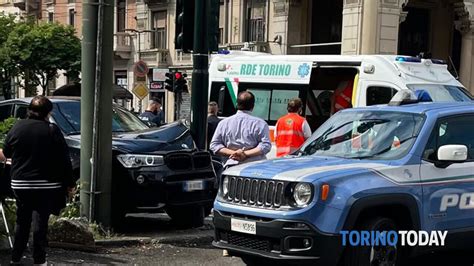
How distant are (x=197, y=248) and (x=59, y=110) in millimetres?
2924

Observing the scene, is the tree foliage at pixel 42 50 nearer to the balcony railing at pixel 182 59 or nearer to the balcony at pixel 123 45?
the balcony at pixel 123 45

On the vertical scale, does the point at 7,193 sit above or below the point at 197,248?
above

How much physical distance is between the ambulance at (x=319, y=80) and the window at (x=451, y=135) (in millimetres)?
5947

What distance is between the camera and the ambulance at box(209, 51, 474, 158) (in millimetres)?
13266

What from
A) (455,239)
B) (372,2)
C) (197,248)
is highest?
(372,2)

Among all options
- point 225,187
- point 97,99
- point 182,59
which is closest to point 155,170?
point 97,99

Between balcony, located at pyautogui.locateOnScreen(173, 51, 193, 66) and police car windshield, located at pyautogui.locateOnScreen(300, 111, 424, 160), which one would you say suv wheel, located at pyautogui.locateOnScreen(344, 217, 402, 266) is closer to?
police car windshield, located at pyautogui.locateOnScreen(300, 111, 424, 160)

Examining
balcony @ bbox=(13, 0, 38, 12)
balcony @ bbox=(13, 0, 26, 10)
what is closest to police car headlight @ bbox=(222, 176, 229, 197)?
balcony @ bbox=(13, 0, 38, 12)

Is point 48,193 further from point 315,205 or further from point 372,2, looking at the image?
point 372,2

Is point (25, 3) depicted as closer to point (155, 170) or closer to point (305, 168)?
point (155, 170)

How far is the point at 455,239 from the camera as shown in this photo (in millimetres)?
6598

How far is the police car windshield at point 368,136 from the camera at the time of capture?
658 centimetres

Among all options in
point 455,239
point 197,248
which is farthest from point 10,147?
point 455,239

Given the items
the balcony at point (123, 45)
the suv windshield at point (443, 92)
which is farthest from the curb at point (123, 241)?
the balcony at point (123, 45)
